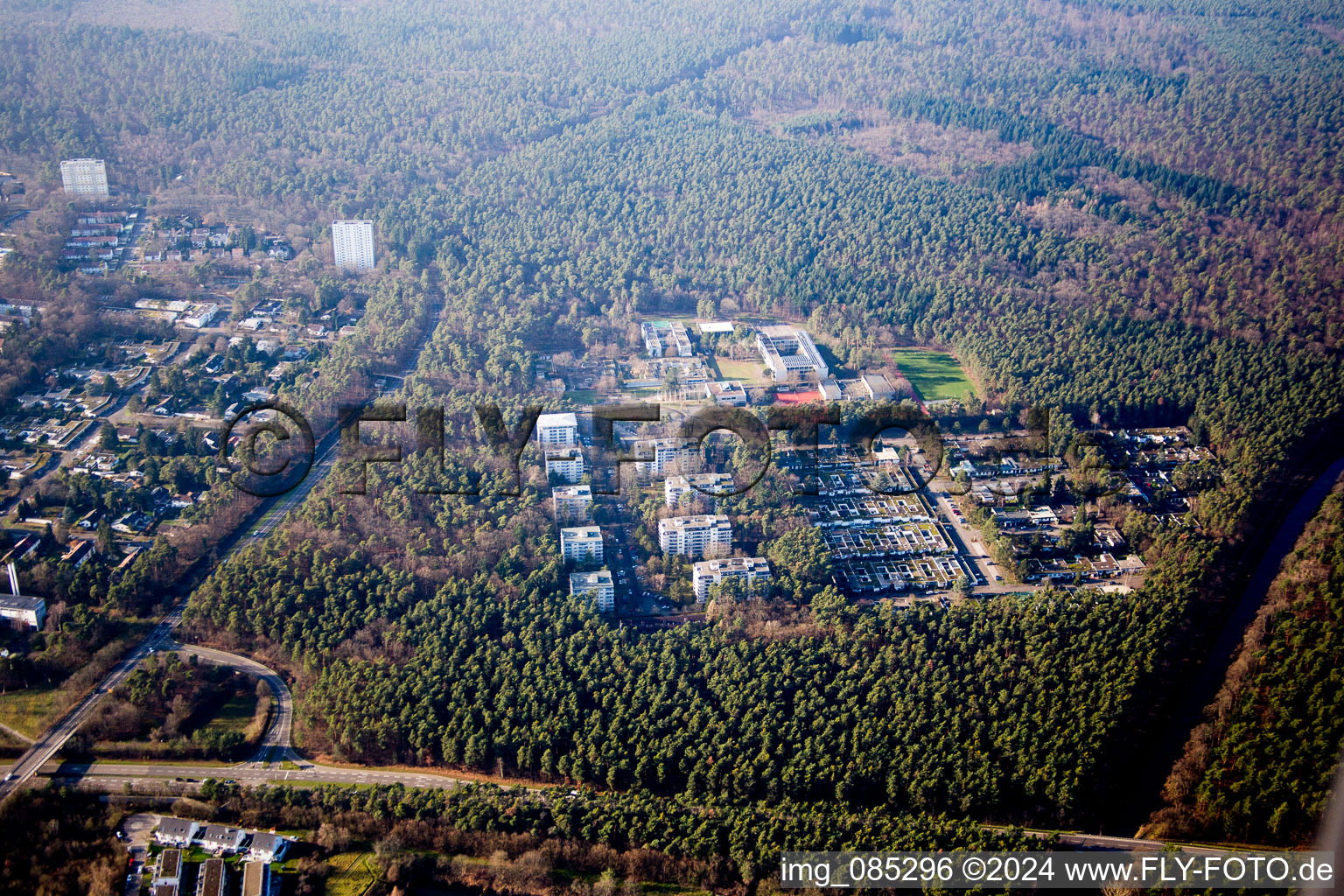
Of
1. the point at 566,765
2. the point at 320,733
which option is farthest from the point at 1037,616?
the point at 320,733

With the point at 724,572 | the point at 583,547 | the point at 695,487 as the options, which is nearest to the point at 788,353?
the point at 695,487

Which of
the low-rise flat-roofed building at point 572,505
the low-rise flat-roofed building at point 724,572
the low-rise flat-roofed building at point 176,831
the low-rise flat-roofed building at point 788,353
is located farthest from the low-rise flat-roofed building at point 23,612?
the low-rise flat-roofed building at point 788,353

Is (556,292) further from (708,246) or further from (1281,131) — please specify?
(1281,131)

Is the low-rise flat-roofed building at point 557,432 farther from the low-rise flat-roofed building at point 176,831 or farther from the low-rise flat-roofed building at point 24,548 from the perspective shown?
the low-rise flat-roofed building at point 176,831

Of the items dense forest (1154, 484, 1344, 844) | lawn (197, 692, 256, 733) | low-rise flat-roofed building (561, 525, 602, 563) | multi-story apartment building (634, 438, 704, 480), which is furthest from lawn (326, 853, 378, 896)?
dense forest (1154, 484, 1344, 844)

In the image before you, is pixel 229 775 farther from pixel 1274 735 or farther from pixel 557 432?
pixel 1274 735

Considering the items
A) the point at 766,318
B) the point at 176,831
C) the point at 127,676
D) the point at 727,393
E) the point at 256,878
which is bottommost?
the point at 256,878
